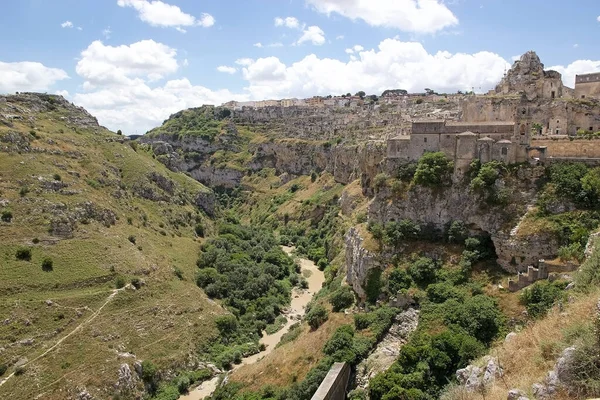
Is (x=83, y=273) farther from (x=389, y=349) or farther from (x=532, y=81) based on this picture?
(x=532, y=81)

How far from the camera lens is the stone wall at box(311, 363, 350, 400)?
29.0 metres

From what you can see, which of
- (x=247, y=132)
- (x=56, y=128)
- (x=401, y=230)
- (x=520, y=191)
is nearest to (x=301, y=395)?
(x=401, y=230)

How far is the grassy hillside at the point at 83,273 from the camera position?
38.4 m

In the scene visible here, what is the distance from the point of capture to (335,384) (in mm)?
30500

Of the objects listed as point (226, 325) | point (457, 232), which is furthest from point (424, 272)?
point (226, 325)

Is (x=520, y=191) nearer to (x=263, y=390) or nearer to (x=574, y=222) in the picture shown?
(x=574, y=222)

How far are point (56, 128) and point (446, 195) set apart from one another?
6452 cm

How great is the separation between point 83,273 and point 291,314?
24220 mm

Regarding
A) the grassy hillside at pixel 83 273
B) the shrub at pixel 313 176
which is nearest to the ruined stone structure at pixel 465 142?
the grassy hillside at pixel 83 273

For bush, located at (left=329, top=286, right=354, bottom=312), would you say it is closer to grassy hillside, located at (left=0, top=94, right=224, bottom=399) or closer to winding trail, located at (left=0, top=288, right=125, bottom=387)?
grassy hillside, located at (left=0, top=94, right=224, bottom=399)

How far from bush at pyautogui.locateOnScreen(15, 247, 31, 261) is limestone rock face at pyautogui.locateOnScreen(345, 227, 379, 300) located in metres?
32.3

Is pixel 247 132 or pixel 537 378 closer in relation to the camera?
pixel 537 378

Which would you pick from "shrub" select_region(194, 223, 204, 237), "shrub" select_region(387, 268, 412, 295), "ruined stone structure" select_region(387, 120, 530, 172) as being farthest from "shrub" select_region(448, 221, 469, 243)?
"shrub" select_region(194, 223, 204, 237)

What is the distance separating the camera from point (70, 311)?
139 feet
